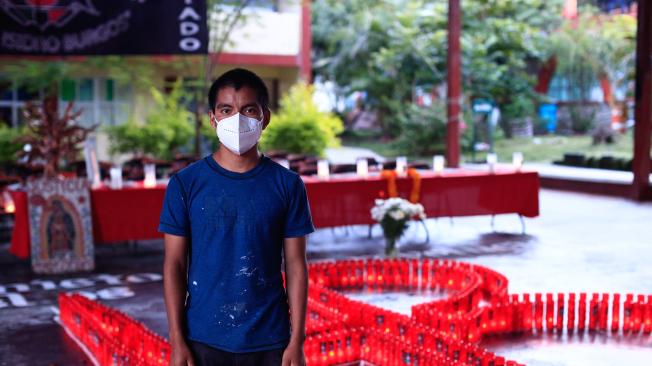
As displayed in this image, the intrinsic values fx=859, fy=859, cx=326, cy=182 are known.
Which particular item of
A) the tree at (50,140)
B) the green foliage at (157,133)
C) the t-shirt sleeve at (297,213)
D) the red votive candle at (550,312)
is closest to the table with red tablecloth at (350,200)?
the tree at (50,140)

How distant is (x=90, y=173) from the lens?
Result: 9.55 metres

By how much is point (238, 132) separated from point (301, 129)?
1319 cm

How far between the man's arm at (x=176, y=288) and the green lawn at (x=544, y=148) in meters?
20.5

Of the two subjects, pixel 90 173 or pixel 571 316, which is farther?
pixel 90 173

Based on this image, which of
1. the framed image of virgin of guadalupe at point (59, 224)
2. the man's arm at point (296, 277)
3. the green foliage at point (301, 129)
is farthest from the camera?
the green foliage at point (301, 129)

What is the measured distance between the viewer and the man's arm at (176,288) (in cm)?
257

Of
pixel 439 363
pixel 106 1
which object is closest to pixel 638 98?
pixel 106 1

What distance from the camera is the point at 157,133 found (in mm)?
16203

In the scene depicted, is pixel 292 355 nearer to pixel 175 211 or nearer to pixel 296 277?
pixel 296 277

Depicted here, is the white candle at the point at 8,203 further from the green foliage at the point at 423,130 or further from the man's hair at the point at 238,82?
the green foliage at the point at 423,130

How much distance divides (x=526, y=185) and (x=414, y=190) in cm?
164

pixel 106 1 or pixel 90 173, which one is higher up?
pixel 106 1

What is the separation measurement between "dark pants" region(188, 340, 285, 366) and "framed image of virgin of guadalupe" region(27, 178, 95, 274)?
6056 mm

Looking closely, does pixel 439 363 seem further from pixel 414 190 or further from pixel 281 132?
pixel 281 132
